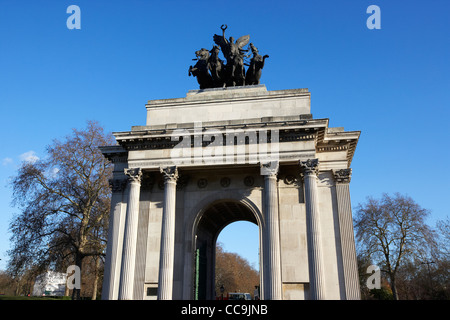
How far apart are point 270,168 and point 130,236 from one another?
8685 mm

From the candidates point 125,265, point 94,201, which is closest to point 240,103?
point 125,265

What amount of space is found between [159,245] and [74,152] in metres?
17.9

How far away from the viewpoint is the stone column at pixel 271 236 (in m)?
18.7

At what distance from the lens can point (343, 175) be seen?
21453mm

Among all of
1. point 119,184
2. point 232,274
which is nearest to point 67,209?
point 119,184

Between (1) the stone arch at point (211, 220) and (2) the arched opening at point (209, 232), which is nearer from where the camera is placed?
(1) the stone arch at point (211, 220)

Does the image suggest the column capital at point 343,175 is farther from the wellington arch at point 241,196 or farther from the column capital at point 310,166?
the column capital at point 310,166

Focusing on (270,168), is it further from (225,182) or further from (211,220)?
(211,220)

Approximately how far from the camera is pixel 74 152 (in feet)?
116

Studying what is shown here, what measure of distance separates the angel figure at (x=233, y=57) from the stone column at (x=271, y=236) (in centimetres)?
779

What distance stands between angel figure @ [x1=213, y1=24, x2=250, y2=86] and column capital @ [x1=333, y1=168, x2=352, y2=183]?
8939 mm

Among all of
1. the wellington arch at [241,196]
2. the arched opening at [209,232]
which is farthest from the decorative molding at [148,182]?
the arched opening at [209,232]

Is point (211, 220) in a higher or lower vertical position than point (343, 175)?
lower
